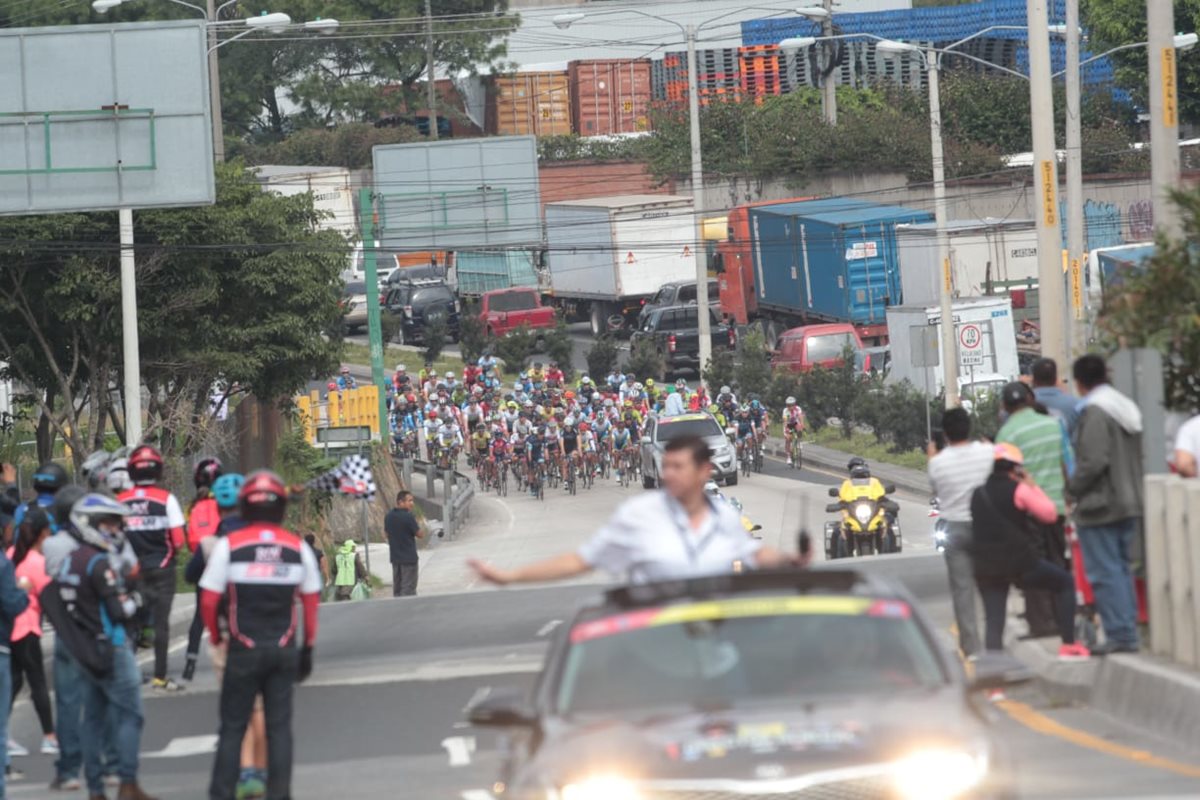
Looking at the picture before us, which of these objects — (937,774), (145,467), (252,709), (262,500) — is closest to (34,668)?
(145,467)

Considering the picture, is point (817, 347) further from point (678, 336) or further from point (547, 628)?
point (547, 628)

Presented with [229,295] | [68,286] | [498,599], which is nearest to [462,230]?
[229,295]

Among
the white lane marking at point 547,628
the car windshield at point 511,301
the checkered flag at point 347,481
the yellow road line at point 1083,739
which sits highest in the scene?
the car windshield at point 511,301

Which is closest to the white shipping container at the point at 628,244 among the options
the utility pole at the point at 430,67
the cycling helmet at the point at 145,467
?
the utility pole at the point at 430,67

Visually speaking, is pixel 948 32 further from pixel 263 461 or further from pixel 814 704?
pixel 814 704

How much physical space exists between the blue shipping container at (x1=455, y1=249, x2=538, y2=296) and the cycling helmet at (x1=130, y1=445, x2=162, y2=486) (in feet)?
207

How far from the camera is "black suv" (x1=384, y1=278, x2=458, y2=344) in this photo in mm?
72156

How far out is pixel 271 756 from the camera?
359 inches

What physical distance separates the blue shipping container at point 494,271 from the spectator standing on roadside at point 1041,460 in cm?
6431

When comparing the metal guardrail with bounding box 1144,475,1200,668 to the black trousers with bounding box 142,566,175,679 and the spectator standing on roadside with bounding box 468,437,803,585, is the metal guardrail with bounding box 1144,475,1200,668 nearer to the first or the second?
the spectator standing on roadside with bounding box 468,437,803,585

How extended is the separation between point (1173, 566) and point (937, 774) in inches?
211

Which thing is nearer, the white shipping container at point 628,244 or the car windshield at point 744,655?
A: the car windshield at point 744,655

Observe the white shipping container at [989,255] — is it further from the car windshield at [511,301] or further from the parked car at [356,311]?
the parked car at [356,311]

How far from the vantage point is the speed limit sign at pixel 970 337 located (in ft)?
152
